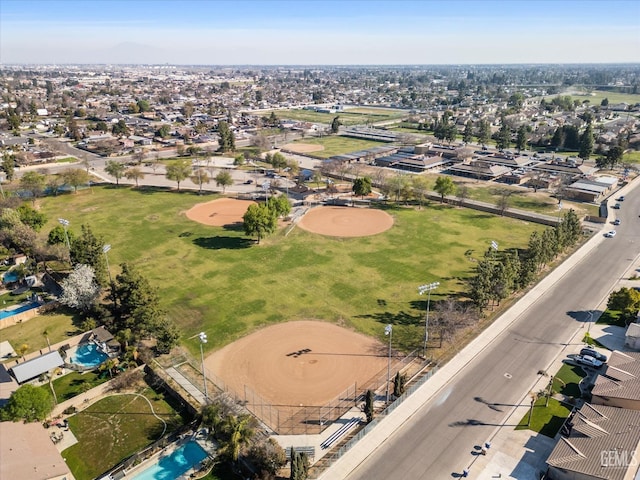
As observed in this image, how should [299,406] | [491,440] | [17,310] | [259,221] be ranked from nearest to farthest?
[491,440] → [299,406] → [17,310] → [259,221]

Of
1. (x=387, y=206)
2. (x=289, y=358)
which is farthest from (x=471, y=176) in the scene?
(x=289, y=358)

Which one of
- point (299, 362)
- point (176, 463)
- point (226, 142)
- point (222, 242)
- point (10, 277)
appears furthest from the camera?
point (226, 142)

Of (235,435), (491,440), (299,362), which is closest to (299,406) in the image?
(299,362)

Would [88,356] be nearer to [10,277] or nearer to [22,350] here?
[22,350]

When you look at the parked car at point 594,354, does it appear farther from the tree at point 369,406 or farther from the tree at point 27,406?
the tree at point 27,406

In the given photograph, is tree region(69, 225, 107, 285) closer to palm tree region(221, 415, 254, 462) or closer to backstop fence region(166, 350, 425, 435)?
backstop fence region(166, 350, 425, 435)

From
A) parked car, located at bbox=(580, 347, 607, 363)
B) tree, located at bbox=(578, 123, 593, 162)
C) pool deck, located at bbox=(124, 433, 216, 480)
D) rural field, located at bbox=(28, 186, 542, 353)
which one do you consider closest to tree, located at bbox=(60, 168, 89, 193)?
rural field, located at bbox=(28, 186, 542, 353)

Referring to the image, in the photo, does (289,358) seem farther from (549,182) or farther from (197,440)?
(549,182)
